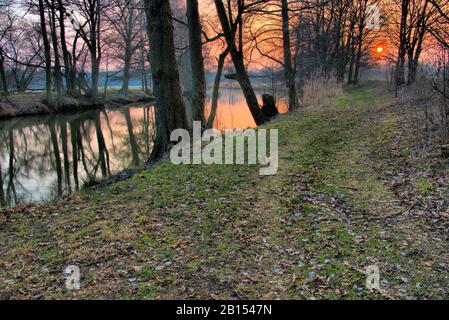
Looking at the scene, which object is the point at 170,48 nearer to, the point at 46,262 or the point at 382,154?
the point at 382,154

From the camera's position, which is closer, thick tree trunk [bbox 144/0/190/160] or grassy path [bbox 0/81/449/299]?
grassy path [bbox 0/81/449/299]

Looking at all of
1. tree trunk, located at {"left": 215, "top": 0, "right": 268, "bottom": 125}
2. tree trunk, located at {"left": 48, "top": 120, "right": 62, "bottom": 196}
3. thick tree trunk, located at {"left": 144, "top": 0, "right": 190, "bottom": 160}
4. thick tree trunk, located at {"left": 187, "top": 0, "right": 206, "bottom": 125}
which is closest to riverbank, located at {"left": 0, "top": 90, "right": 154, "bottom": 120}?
tree trunk, located at {"left": 48, "top": 120, "right": 62, "bottom": 196}

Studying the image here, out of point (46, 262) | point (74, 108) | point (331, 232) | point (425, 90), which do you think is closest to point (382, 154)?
point (425, 90)

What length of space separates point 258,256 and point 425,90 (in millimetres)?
8194

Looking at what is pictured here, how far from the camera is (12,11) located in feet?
98.0

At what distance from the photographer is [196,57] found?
478 inches

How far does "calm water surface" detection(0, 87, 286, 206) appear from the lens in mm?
10109
